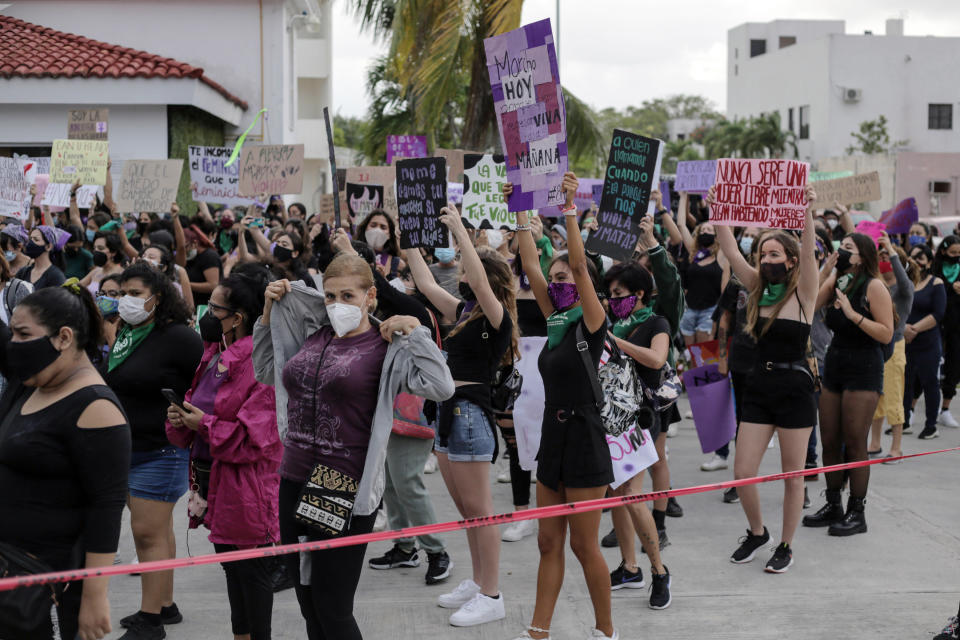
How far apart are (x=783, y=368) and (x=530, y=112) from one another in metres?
2.11

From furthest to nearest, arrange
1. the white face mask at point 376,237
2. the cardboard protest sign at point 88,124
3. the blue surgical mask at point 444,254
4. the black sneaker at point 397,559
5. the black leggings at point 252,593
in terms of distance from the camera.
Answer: the cardboard protest sign at point 88,124
the white face mask at point 376,237
the blue surgical mask at point 444,254
the black sneaker at point 397,559
the black leggings at point 252,593

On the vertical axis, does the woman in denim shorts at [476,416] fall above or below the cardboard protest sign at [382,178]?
below

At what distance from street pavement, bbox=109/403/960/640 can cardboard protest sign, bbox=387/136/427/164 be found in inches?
384

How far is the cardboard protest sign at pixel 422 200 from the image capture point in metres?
6.45

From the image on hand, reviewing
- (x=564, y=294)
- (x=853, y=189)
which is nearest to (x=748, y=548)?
(x=564, y=294)

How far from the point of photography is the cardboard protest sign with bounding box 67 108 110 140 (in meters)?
13.6

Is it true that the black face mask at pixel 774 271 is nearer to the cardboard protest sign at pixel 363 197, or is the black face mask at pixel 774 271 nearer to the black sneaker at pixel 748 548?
the black sneaker at pixel 748 548

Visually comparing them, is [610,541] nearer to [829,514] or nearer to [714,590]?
[714,590]

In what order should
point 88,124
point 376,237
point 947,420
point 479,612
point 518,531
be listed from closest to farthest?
point 479,612 < point 518,531 < point 376,237 < point 947,420 < point 88,124

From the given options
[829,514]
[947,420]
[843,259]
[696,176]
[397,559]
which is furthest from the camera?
[696,176]

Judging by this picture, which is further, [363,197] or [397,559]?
[363,197]

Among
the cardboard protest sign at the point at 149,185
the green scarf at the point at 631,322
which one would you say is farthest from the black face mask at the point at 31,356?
the cardboard protest sign at the point at 149,185

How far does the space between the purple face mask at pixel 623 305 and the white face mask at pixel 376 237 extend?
2441mm

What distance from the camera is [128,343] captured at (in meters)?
4.96
